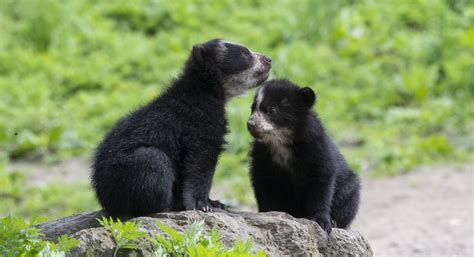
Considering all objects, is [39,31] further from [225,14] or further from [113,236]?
[113,236]

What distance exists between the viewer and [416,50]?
15.4 m

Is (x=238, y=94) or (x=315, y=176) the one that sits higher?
(x=238, y=94)

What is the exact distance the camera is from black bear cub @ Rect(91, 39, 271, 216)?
6773 millimetres

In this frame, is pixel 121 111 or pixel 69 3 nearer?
pixel 121 111

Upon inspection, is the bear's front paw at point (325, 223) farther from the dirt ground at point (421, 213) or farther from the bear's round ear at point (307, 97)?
the dirt ground at point (421, 213)

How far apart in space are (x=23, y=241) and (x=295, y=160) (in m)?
2.39

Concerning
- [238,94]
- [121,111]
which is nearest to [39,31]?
[121,111]

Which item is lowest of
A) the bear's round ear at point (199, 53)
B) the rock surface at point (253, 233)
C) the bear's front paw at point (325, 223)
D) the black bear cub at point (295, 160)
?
the rock surface at point (253, 233)

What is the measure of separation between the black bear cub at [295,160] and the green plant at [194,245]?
1560 mm

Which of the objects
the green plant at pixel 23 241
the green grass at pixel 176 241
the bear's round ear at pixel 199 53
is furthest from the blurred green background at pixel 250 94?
the green grass at pixel 176 241

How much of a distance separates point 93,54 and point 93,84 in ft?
2.64

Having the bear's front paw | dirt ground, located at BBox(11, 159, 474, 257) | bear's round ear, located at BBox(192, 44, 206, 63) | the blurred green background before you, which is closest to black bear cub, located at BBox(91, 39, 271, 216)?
bear's round ear, located at BBox(192, 44, 206, 63)

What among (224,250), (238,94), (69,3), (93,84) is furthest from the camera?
(69,3)

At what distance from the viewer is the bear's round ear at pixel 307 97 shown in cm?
751
